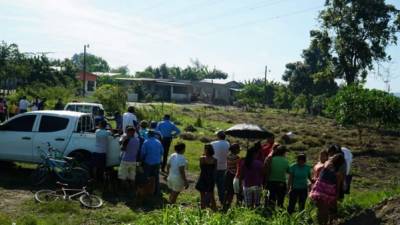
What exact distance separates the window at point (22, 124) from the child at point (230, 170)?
5.52 m

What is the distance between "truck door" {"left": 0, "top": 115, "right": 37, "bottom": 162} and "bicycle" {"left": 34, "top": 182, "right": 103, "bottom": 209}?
2.23m

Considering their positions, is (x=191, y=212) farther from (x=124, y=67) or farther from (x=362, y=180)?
(x=124, y=67)

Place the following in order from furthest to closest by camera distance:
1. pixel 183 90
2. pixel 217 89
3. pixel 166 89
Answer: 1. pixel 217 89
2. pixel 183 90
3. pixel 166 89

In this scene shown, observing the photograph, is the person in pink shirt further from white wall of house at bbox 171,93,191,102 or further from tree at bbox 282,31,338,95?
white wall of house at bbox 171,93,191,102

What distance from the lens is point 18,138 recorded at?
43.0 feet

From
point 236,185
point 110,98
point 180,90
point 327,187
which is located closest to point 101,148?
point 236,185

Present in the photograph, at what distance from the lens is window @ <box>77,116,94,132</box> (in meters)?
13.1

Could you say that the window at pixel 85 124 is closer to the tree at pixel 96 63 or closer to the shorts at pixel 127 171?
the shorts at pixel 127 171

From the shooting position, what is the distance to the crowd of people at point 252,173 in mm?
8984

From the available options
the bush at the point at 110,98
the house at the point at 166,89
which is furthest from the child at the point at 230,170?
the house at the point at 166,89

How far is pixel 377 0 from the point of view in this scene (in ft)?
148

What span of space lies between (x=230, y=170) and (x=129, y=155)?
8.13 ft

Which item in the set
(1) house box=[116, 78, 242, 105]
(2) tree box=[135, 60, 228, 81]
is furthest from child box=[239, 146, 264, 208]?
(2) tree box=[135, 60, 228, 81]

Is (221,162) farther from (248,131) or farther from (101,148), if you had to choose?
(248,131)
